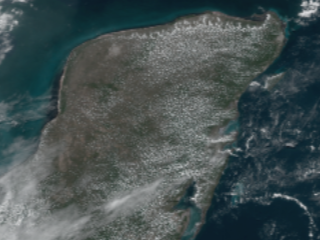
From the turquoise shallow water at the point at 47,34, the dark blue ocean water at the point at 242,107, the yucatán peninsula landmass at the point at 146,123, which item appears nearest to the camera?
the dark blue ocean water at the point at 242,107

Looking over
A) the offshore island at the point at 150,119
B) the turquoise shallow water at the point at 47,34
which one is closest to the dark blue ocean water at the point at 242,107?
the turquoise shallow water at the point at 47,34

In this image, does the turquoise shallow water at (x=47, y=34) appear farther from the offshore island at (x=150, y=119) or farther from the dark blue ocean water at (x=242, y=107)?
the offshore island at (x=150, y=119)

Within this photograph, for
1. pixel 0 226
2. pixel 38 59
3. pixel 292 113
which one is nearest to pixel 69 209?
pixel 0 226

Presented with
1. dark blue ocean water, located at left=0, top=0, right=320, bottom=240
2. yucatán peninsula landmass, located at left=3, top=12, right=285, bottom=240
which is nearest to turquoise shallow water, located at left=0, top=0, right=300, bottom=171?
dark blue ocean water, located at left=0, top=0, right=320, bottom=240

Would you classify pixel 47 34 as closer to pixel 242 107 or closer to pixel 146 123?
pixel 146 123

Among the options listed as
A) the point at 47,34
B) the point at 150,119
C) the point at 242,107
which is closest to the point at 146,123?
the point at 150,119

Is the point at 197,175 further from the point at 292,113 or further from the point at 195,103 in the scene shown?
the point at 292,113
